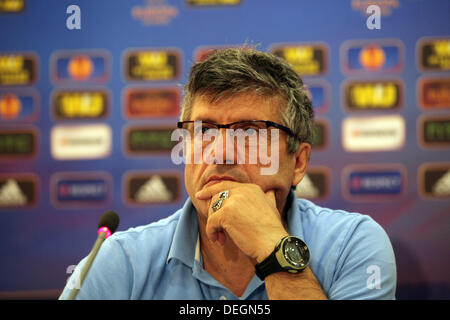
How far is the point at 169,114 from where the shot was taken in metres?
2.64

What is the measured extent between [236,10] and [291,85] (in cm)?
131

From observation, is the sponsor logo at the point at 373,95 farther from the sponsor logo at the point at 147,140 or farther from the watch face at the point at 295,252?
the watch face at the point at 295,252

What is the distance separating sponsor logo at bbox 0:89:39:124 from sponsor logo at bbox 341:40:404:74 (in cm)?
172

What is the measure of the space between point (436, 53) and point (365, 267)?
66.5 inches

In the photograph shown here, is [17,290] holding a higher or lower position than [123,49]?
lower

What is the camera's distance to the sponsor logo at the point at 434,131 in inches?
97.8

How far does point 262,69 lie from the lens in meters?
1.34

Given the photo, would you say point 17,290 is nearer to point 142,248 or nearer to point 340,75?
point 142,248

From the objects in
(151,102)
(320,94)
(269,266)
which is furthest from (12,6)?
(269,266)

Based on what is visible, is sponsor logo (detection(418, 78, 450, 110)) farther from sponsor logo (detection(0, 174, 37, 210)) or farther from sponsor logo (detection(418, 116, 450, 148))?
sponsor logo (detection(0, 174, 37, 210))
